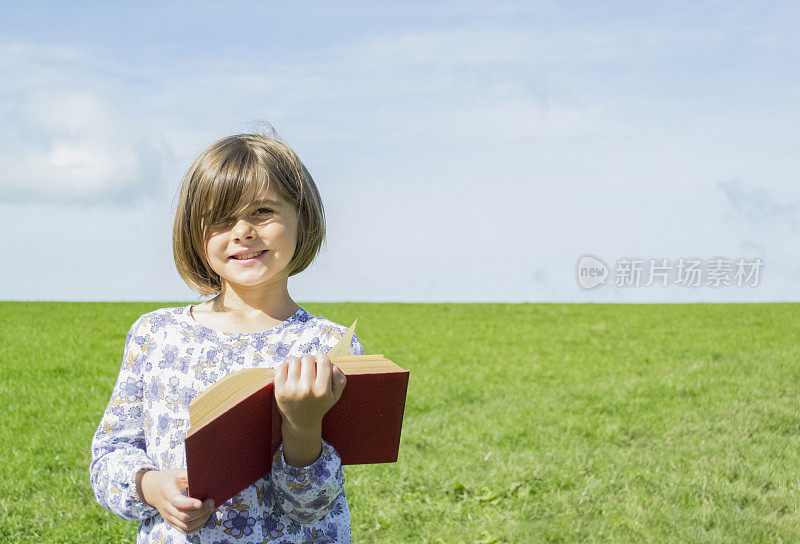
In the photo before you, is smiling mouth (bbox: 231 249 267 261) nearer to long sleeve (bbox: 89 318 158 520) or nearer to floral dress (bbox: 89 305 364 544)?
floral dress (bbox: 89 305 364 544)

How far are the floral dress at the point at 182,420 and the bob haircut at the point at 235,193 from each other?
→ 7.5 inches

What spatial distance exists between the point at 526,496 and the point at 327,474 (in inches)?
176

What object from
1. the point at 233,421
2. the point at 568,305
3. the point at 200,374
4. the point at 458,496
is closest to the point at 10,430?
the point at 458,496

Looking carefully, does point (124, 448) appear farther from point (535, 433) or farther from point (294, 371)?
point (535, 433)

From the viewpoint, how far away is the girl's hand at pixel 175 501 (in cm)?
210

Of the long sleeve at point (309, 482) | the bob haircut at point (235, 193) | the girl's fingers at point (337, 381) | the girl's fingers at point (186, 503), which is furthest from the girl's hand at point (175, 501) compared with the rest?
the bob haircut at point (235, 193)

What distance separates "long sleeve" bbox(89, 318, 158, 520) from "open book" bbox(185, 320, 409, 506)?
15.1 inches

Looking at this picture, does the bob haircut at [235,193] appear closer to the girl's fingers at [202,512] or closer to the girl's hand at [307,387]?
the girl's hand at [307,387]

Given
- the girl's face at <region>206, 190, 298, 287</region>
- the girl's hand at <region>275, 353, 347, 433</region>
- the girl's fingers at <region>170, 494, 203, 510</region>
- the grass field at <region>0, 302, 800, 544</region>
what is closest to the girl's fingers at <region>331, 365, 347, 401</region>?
the girl's hand at <region>275, 353, 347, 433</region>

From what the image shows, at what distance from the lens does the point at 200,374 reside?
2451 millimetres

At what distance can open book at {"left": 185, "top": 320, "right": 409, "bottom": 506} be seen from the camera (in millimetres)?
1900

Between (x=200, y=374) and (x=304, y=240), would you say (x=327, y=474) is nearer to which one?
(x=200, y=374)

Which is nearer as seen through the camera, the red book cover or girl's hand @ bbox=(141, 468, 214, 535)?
the red book cover

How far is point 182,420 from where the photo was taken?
2.43 meters
